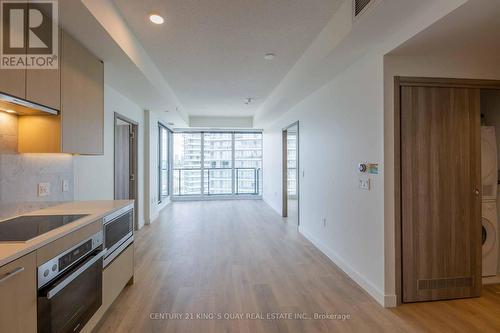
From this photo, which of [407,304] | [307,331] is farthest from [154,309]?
[407,304]

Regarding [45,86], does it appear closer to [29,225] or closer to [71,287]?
[29,225]

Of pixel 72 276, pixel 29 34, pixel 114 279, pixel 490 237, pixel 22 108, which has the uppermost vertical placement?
pixel 29 34

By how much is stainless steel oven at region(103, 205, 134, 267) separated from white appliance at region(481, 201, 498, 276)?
3770 millimetres

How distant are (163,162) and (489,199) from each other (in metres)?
7.15

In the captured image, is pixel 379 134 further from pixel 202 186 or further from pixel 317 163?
pixel 202 186

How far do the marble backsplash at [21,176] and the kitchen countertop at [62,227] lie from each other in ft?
0.34

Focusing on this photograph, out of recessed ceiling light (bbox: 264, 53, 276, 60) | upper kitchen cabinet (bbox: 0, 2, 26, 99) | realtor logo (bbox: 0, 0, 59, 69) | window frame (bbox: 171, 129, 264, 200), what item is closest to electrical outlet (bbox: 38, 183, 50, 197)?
upper kitchen cabinet (bbox: 0, 2, 26, 99)

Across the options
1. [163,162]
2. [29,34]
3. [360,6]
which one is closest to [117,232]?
[29,34]

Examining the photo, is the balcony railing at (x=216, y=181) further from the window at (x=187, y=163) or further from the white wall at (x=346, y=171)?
the white wall at (x=346, y=171)

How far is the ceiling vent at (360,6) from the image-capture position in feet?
6.08

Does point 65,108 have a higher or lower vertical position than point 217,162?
higher

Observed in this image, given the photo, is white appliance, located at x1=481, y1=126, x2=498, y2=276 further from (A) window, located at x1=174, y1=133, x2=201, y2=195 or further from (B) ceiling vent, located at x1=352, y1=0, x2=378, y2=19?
(A) window, located at x1=174, y1=133, x2=201, y2=195

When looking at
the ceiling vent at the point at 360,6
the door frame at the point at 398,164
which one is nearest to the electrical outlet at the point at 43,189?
the ceiling vent at the point at 360,6

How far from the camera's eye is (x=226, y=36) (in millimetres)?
2785
